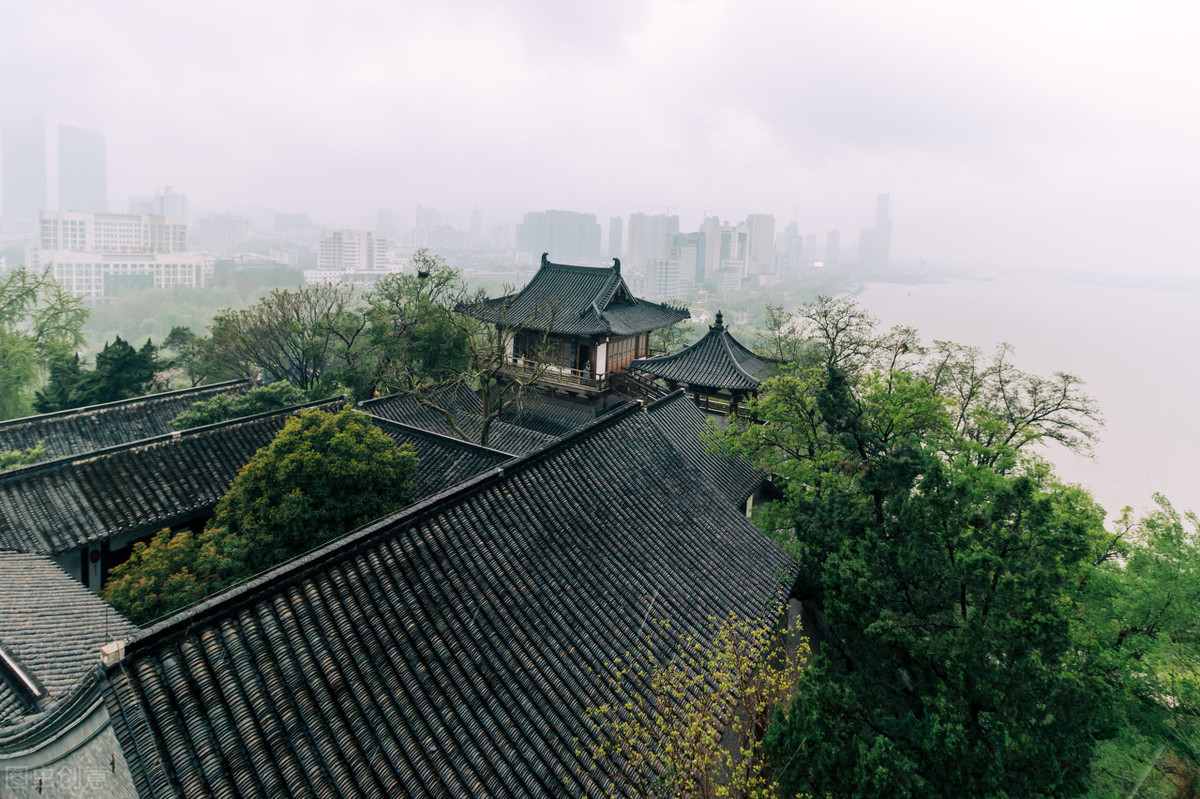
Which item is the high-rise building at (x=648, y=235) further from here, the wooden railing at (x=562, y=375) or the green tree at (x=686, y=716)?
the green tree at (x=686, y=716)

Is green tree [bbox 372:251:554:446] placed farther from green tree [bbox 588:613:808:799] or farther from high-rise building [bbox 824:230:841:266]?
high-rise building [bbox 824:230:841:266]

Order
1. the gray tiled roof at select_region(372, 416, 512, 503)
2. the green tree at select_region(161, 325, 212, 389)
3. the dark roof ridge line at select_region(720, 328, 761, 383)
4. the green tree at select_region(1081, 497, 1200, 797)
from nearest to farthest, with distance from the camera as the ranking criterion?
the green tree at select_region(1081, 497, 1200, 797) → the gray tiled roof at select_region(372, 416, 512, 503) → the dark roof ridge line at select_region(720, 328, 761, 383) → the green tree at select_region(161, 325, 212, 389)

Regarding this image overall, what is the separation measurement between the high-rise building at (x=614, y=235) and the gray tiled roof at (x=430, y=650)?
156 meters

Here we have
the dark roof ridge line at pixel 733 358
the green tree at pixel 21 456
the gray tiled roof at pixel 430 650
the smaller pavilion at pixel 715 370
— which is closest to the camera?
the gray tiled roof at pixel 430 650

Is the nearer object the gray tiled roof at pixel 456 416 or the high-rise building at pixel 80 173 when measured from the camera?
the gray tiled roof at pixel 456 416

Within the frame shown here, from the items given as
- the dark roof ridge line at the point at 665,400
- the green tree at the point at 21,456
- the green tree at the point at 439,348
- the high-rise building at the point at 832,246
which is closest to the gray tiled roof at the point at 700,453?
the dark roof ridge line at the point at 665,400

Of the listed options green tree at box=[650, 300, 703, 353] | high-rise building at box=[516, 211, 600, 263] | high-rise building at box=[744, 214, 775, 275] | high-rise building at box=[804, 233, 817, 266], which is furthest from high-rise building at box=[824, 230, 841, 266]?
green tree at box=[650, 300, 703, 353]

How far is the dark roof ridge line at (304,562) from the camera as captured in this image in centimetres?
503

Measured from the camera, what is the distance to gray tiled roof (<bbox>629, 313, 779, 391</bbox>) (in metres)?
18.0

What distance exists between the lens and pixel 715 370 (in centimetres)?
1856

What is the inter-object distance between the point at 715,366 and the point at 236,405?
14.5 metres

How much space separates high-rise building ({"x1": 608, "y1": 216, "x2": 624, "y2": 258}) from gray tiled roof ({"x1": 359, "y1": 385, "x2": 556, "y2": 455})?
143 metres

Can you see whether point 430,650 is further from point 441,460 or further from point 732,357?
point 732,357

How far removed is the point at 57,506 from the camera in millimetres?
11508
